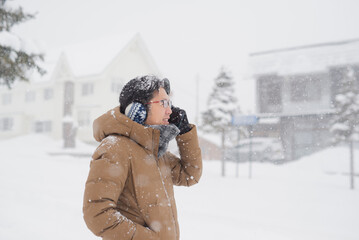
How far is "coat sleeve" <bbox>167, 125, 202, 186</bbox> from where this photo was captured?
2.11 metres

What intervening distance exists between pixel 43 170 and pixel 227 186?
8.02 metres

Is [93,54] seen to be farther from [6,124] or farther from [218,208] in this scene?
[218,208]

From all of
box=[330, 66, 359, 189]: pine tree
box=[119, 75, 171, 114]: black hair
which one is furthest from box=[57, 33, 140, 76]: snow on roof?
box=[119, 75, 171, 114]: black hair

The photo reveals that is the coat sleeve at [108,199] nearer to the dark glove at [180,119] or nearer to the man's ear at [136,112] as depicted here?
the man's ear at [136,112]

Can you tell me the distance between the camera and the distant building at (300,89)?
19.3 metres

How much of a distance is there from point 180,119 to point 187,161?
1.12 ft

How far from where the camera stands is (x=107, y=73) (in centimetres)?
2350

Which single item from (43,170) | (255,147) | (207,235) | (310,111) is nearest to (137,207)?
(207,235)

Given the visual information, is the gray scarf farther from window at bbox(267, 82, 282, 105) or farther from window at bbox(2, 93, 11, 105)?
window at bbox(2, 93, 11, 105)

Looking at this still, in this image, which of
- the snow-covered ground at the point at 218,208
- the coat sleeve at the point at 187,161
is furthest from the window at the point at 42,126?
the coat sleeve at the point at 187,161

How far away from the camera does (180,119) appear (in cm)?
208

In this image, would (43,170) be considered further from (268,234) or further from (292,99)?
(292,99)

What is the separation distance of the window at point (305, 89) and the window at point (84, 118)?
16.8 m

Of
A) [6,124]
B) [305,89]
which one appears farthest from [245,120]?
[6,124]
